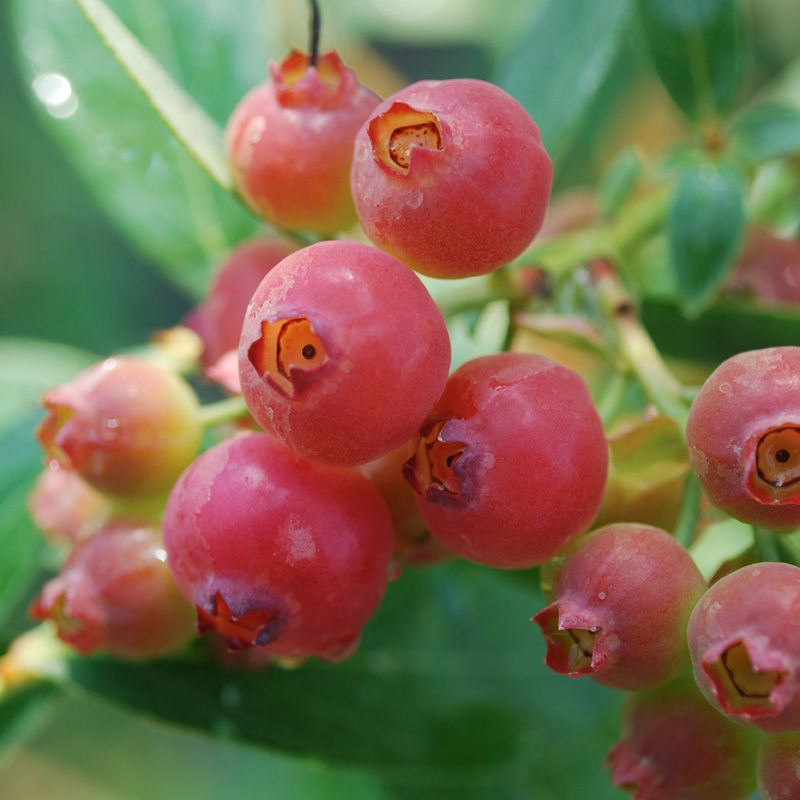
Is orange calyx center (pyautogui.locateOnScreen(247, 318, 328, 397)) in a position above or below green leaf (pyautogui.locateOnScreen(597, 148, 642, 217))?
above

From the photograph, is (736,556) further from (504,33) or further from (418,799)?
(504,33)

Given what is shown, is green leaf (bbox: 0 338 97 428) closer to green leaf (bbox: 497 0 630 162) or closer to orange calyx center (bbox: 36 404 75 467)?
orange calyx center (bbox: 36 404 75 467)

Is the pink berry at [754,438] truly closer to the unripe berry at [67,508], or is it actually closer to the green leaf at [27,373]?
the unripe berry at [67,508]

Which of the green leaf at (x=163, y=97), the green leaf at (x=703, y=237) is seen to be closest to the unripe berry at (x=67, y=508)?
the green leaf at (x=163, y=97)

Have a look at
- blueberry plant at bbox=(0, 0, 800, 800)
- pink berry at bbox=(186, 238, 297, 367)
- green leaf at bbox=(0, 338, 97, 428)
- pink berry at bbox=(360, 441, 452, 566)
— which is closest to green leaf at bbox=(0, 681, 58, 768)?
blueberry plant at bbox=(0, 0, 800, 800)

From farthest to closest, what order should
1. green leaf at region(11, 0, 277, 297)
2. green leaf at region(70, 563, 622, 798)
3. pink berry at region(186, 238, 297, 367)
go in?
green leaf at region(11, 0, 277, 297) → green leaf at region(70, 563, 622, 798) → pink berry at region(186, 238, 297, 367)

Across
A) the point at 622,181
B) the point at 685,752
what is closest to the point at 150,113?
the point at 622,181
